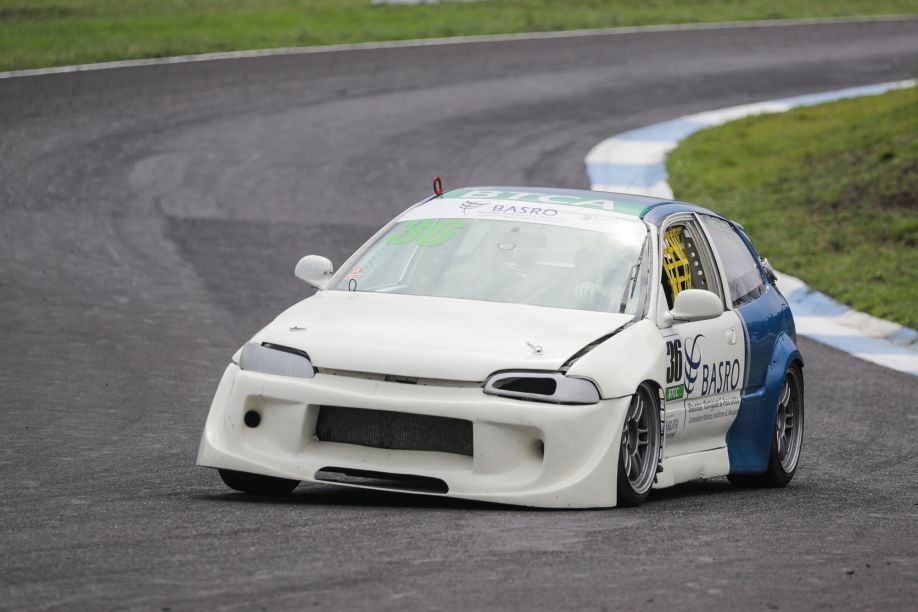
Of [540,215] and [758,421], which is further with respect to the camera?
[758,421]

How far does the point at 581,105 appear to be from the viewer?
2773 cm

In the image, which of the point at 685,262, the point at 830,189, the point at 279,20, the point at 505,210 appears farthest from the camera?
the point at 279,20

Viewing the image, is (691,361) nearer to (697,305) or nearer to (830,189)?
(697,305)

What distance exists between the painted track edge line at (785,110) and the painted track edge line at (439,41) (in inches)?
241

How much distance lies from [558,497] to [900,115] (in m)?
17.9

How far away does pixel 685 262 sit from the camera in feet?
29.6

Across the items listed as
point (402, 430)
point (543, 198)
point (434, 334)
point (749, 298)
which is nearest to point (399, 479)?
point (402, 430)

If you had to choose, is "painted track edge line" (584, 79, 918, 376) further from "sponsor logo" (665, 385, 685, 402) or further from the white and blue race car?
"sponsor logo" (665, 385, 685, 402)

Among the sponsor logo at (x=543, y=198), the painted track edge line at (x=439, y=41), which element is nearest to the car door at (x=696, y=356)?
the sponsor logo at (x=543, y=198)

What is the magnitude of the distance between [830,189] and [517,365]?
1471 cm

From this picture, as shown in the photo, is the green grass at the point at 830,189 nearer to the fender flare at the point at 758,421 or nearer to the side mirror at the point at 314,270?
the fender flare at the point at 758,421

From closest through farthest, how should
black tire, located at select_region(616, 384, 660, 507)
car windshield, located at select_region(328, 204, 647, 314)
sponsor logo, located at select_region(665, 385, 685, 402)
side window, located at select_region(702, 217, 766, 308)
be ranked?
black tire, located at select_region(616, 384, 660, 507)
sponsor logo, located at select_region(665, 385, 685, 402)
car windshield, located at select_region(328, 204, 647, 314)
side window, located at select_region(702, 217, 766, 308)

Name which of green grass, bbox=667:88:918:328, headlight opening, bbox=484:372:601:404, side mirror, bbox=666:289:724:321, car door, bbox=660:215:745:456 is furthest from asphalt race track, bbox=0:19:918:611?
green grass, bbox=667:88:918:328

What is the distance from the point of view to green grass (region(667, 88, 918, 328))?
1773 centimetres
